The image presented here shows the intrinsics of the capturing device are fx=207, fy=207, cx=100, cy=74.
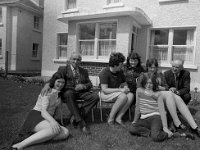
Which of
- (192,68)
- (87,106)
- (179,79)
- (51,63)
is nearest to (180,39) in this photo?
(192,68)

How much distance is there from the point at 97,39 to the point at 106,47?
62cm

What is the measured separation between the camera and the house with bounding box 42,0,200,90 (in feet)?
29.4

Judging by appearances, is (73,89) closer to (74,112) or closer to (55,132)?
(74,112)

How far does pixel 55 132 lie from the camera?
302 centimetres

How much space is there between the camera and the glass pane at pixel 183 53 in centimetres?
911

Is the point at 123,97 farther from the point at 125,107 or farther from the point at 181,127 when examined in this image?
the point at 181,127

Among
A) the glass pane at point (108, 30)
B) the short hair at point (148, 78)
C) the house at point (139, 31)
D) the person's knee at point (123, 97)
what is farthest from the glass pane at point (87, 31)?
the short hair at point (148, 78)

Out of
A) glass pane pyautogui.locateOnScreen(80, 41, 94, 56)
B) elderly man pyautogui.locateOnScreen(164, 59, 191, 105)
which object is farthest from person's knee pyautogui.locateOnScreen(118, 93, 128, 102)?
glass pane pyautogui.locateOnScreen(80, 41, 94, 56)

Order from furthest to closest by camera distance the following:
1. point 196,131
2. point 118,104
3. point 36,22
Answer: point 36,22
point 118,104
point 196,131

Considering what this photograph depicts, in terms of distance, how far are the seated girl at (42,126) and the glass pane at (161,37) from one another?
755 cm

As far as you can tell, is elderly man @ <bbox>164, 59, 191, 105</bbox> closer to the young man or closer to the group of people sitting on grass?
the group of people sitting on grass

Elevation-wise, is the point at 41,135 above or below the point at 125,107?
below

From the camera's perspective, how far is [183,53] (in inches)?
365

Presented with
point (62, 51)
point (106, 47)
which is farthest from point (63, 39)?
point (106, 47)
